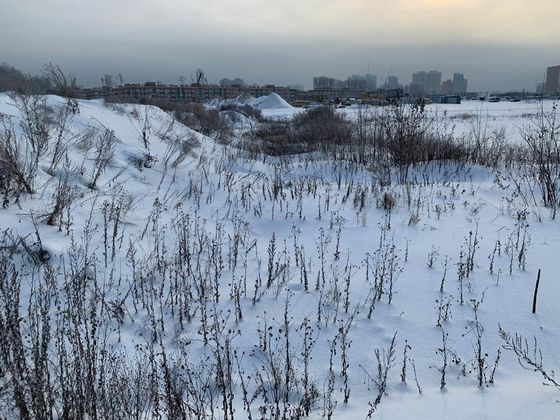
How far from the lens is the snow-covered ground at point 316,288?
306cm

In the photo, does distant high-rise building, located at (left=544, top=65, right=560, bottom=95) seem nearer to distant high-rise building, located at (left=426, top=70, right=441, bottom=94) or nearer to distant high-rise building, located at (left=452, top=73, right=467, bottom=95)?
distant high-rise building, located at (left=426, top=70, right=441, bottom=94)

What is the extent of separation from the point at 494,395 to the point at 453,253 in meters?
2.87

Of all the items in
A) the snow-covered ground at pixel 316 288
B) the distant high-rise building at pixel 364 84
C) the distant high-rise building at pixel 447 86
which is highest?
the distant high-rise building at pixel 447 86

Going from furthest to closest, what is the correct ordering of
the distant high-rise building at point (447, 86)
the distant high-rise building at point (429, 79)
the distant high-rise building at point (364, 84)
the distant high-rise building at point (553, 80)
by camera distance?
1. the distant high-rise building at point (447, 86)
2. the distant high-rise building at point (429, 79)
3. the distant high-rise building at point (553, 80)
4. the distant high-rise building at point (364, 84)

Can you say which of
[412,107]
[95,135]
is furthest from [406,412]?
[95,135]

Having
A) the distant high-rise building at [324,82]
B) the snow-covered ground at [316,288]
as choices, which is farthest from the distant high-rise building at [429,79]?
the snow-covered ground at [316,288]

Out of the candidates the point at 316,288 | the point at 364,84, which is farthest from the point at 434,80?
the point at 316,288

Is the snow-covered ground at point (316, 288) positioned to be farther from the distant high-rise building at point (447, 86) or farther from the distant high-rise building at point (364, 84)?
the distant high-rise building at point (447, 86)

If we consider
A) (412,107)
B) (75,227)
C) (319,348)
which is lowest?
(319,348)

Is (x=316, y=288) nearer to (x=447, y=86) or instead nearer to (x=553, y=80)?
(x=553, y=80)

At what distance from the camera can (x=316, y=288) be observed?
4.64 m

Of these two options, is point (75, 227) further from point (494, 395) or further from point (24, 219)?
point (494, 395)

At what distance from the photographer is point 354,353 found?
3551mm

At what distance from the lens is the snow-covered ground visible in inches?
120
